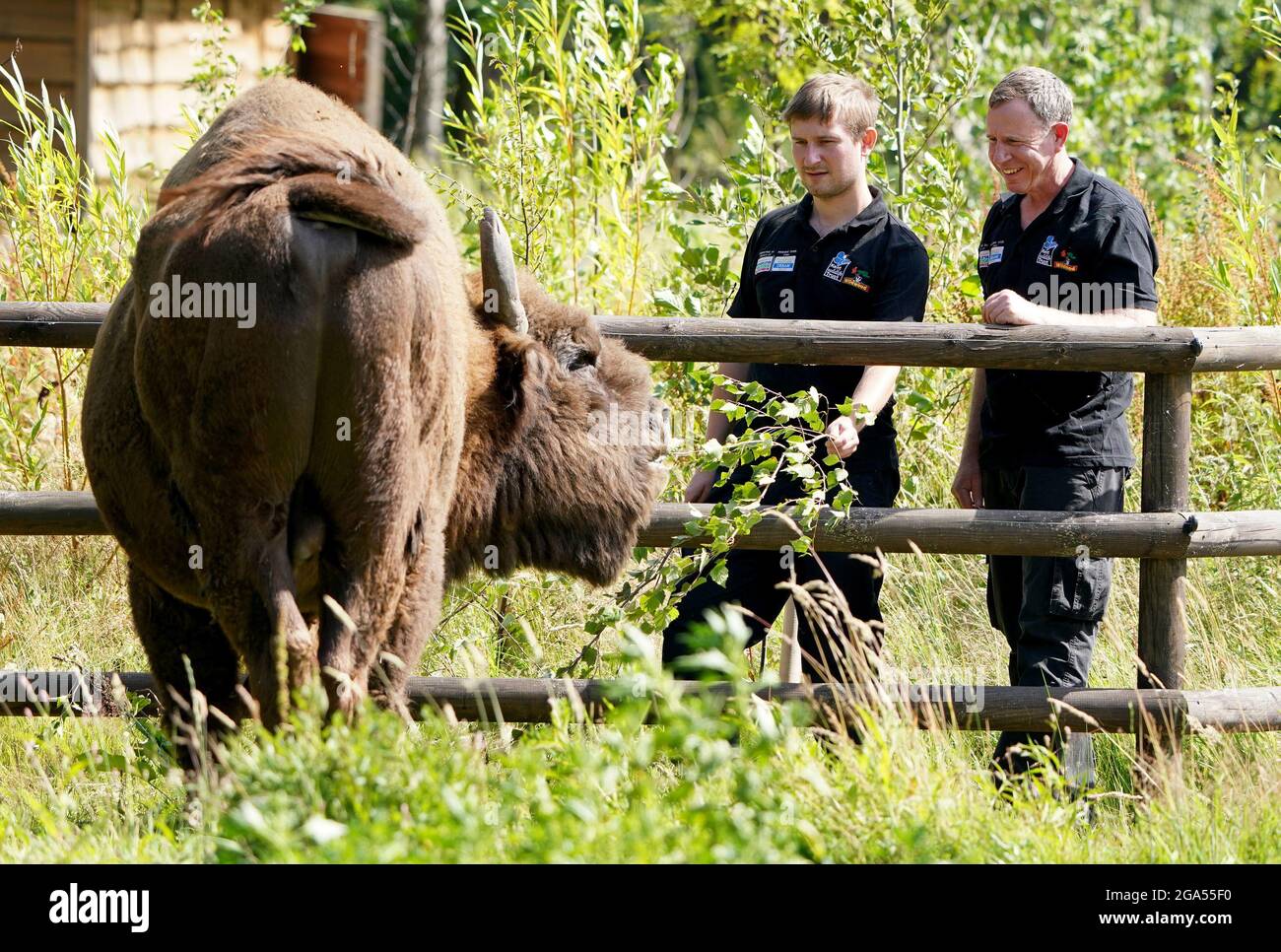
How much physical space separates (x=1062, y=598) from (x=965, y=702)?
50cm

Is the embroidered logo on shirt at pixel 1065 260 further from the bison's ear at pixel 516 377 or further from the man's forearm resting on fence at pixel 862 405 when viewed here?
the bison's ear at pixel 516 377

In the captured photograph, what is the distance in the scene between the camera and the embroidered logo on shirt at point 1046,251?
4664 millimetres

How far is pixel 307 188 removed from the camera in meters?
3.30

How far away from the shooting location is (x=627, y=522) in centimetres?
468

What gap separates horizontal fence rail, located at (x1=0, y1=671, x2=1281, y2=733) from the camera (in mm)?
4602

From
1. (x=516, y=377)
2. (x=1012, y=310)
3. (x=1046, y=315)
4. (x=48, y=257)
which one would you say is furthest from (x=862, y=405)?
(x=48, y=257)

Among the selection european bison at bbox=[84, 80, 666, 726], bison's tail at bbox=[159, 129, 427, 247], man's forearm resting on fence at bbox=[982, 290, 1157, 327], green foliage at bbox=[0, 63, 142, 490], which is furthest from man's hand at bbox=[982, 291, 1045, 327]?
green foliage at bbox=[0, 63, 142, 490]

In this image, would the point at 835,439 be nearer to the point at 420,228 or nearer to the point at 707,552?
the point at 707,552

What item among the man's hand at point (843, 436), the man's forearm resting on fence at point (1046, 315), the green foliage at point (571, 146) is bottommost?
the man's hand at point (843, 436)

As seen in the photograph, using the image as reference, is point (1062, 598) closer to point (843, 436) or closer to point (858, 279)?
point (843, 436)

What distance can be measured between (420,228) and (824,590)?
6.75ft

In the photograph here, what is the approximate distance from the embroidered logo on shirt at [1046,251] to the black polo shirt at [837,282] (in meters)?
0.39

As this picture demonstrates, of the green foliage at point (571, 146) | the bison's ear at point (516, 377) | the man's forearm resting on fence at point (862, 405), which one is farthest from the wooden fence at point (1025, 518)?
the green foliage at point (571, 146)
